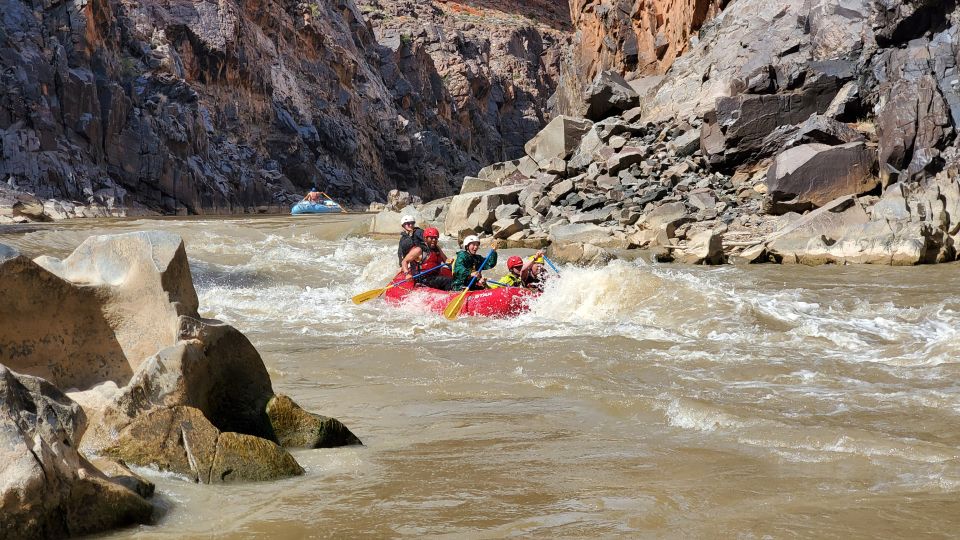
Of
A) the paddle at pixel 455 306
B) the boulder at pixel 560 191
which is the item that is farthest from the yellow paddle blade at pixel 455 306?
the boulder at pixel 560 191

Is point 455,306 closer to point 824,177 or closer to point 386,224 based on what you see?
point 824,177

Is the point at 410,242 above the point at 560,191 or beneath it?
beneath

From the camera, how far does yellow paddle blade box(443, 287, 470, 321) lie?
9.70m

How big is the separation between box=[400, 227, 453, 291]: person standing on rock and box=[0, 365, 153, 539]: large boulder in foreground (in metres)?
8.10

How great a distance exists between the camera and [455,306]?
9.77m

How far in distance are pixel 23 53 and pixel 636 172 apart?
22.6 m

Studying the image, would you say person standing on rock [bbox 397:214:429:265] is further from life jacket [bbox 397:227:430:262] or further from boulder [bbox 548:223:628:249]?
boulder [bbox 548:223:628:249]

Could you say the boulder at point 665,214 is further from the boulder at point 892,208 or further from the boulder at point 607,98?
the boulder at point 607,98

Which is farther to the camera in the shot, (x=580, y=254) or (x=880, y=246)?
(x=580, y=254)

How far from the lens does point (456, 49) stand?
71500mm

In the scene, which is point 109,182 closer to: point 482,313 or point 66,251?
point 66,251

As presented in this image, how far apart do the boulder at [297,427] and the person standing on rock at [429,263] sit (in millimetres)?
6874

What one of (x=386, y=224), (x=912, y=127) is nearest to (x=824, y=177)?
(x=912, y=127)

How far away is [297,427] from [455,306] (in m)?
5.85
